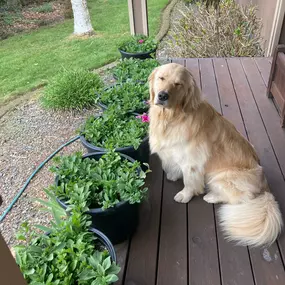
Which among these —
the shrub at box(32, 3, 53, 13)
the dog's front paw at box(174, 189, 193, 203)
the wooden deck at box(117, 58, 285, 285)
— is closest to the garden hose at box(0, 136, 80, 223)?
the wooden deck at box(117, 58, 285, 285)

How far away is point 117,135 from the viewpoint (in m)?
2.22

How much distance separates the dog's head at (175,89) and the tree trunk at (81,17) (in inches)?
218

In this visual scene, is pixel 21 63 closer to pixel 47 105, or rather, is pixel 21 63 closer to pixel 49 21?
pixel 47 105

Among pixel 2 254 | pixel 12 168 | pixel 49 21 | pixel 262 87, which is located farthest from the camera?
pixel 49 21

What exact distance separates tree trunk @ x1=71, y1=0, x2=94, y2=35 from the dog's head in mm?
5550

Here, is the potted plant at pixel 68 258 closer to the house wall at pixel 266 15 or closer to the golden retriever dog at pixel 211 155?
the golden retriever dog at pixel 211 155

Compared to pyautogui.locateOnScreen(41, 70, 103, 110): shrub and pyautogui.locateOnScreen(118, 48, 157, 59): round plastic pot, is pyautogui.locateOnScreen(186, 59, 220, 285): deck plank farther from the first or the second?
pyautogui.locateOnScreen(118, 48, 157, 59): round plastic pot

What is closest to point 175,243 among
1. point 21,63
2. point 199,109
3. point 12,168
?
point 199,109

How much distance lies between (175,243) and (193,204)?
359 mm

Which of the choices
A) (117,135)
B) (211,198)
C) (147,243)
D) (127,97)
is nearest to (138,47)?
(127,97)

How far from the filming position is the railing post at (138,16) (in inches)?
169

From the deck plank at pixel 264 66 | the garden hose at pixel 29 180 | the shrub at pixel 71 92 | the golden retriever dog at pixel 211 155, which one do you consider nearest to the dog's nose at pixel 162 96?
the golden retriever dog at pixel 211 155

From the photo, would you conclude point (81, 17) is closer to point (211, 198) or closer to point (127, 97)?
point (127, 97)

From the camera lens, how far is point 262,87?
137 inches
